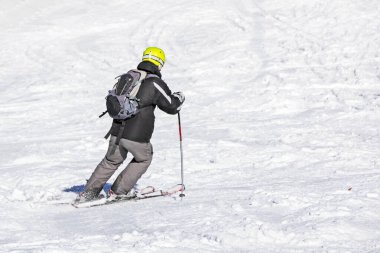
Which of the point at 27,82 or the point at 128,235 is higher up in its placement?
the point at 27,82

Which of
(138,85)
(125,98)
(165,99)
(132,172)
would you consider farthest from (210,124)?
(125,98)

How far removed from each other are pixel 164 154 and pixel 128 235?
4841mm

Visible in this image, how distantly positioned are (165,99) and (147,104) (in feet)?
0.71

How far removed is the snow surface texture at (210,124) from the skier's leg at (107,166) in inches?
14.6

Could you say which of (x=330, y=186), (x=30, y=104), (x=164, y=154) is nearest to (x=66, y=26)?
(x=30, y=104)

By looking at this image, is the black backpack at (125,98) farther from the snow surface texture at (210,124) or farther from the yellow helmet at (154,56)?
the snow surface texture at (210,124)

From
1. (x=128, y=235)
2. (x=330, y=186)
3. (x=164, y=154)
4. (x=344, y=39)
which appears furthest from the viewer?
(x=344, y=39)

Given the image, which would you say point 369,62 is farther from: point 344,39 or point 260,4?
point 260,4

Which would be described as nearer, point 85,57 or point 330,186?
point 330,186

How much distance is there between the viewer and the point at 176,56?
18.4 m

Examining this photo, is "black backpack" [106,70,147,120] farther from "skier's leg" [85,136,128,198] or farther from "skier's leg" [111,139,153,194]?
"skier's leg" [111,139,153,194]

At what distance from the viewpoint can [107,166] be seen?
7.86 m

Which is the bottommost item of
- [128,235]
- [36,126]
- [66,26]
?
[128,235]

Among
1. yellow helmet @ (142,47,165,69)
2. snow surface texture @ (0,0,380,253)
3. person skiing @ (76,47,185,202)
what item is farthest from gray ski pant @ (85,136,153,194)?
yellow helmet @ (142,47,165,69)
